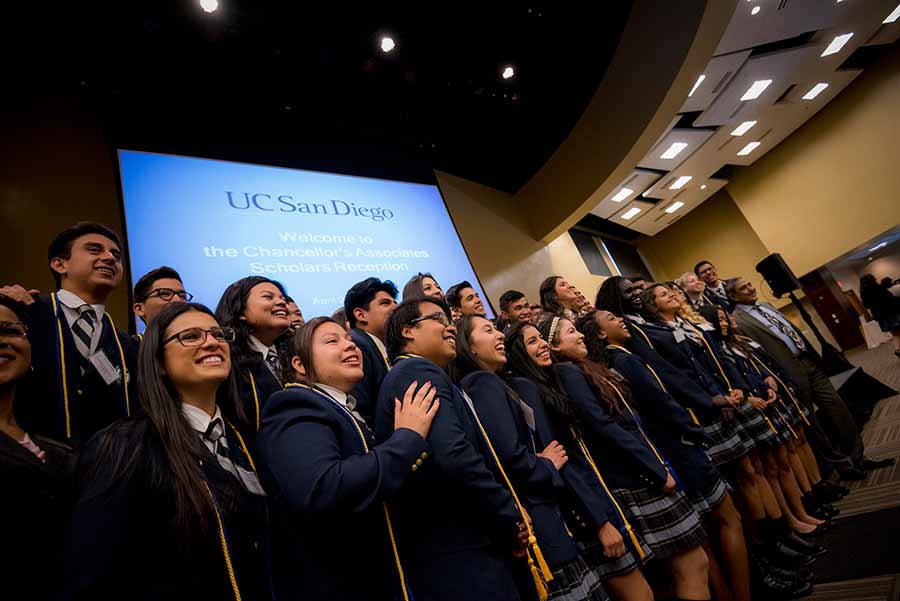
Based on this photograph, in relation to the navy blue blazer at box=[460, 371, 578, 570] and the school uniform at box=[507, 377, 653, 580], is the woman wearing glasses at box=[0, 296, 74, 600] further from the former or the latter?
the school uniform at box=[507, 377, 653, 580]

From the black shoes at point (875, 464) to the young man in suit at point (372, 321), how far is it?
11.3 ft

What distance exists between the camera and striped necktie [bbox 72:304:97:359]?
53.2 inches

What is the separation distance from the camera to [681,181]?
8.23m

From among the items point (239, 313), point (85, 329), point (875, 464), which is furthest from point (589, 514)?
point (875, 464)

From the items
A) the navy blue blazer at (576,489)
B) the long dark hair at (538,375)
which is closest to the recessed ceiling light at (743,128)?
the long dark hair at (538,375)

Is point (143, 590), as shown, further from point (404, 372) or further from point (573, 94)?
point (573, 94)

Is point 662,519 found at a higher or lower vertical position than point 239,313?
lower

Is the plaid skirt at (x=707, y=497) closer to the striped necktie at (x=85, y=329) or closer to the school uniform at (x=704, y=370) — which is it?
the school uniform at (x=704, y=370)

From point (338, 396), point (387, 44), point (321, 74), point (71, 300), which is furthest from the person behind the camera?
point (321, 74)

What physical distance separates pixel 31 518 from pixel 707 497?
232 cm

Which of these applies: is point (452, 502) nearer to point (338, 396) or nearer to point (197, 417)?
point (338, 396)

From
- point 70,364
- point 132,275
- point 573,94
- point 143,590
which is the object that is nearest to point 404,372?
point 143,590

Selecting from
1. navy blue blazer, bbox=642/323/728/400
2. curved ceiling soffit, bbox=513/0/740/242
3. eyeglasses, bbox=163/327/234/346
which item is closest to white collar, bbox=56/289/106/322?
eyeglasses, bbox=163/327/234/346

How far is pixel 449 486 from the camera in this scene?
1.11 m
